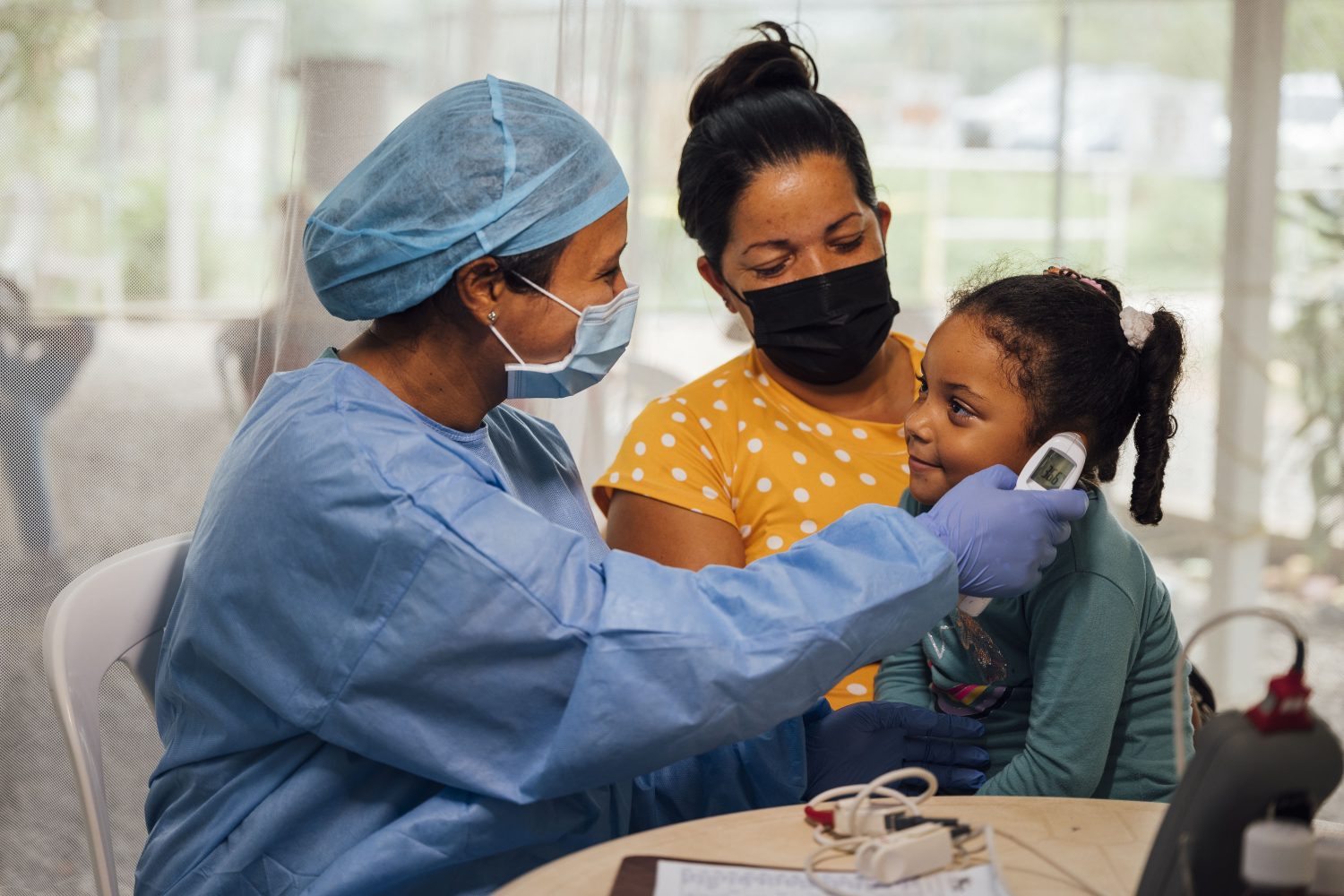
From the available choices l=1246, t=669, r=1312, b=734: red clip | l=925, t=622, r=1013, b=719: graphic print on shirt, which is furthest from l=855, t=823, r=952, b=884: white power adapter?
l=925, t=622, r=1013, b=719: graphic print on shirt

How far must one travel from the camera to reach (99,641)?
5.01 feet

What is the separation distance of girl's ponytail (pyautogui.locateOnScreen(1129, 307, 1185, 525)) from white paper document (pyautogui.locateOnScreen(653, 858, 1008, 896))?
2.51 ft

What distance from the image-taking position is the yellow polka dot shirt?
1.98m

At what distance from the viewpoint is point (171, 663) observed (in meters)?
1.43

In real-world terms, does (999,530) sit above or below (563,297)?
below

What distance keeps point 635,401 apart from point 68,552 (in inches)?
49.1

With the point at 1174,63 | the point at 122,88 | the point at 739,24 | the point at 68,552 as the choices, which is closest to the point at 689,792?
the point at 68,552

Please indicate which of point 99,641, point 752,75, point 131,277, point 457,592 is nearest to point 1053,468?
point 457,592

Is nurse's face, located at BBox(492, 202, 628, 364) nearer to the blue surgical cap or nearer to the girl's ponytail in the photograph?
the blue surgical cap

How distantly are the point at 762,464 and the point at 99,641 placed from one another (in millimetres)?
995

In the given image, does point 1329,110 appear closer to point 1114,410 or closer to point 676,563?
point 1114,410

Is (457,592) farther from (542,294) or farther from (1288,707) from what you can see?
(1288,707)

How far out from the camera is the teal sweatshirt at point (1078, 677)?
151 cm

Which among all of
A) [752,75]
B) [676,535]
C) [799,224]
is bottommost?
[676,535]
